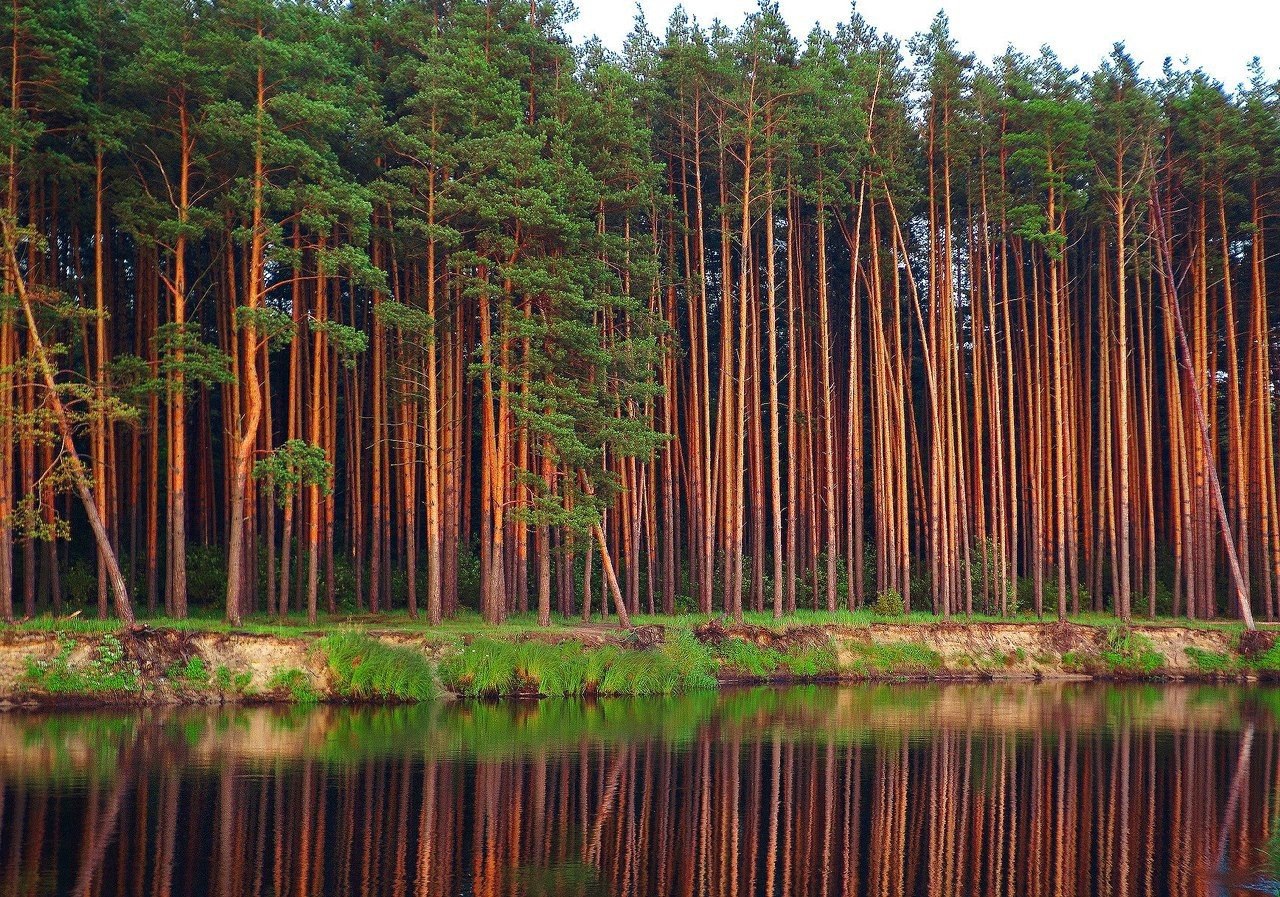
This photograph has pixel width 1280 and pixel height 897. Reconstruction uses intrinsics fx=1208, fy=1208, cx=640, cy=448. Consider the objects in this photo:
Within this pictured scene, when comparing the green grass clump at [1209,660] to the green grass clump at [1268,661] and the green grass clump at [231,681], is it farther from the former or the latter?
the green grass clump at [231,681]

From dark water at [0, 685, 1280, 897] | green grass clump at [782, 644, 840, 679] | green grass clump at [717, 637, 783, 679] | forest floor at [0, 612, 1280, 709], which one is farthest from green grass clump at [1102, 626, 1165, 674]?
green grass clump at [717, 637, 783, 679]

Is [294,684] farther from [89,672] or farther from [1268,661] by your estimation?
[1268,661]

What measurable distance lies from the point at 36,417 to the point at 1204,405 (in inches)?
1130

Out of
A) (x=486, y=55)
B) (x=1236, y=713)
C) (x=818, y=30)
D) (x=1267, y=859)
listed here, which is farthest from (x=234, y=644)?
(x=818, y=30)

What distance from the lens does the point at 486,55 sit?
2703 cm

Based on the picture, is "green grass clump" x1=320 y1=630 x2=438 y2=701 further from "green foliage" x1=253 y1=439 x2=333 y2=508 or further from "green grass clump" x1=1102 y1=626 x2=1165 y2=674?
"green grass clump" x1=1102 y1=626 x2=1165 y2=674

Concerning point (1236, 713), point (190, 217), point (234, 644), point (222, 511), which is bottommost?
point (1236, 713)

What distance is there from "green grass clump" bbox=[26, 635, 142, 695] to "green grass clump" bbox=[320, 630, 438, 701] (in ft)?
10.8

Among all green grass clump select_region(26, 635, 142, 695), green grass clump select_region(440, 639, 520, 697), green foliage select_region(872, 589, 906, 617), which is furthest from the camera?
green foliage select_region(872, 589, 906, 617)

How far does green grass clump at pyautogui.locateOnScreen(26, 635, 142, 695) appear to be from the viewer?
65.0 feet

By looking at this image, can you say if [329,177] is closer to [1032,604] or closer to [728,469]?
[728,469]

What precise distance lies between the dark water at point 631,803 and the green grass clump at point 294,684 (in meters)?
1.19

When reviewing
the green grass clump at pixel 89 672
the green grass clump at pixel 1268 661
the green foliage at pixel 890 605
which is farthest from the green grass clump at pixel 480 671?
the green grass clump at pixel 1268 661

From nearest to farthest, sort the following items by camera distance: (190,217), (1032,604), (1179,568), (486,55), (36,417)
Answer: (36,417) → (190,217) → (486,55) → (1179,568) → (1032,604)
